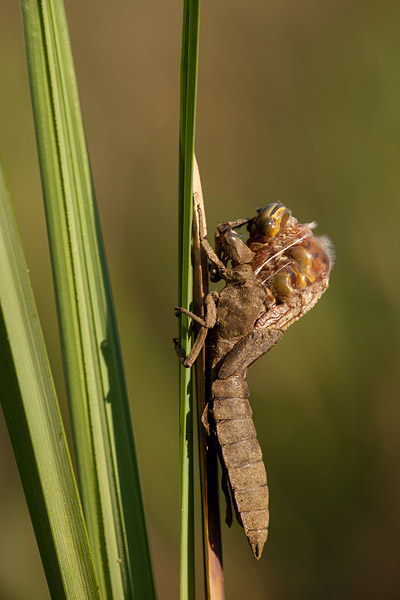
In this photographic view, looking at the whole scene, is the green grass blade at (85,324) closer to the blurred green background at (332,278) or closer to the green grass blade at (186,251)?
the green grass blade at (186,251)

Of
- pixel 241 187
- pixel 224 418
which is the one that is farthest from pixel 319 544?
pixel 241 187

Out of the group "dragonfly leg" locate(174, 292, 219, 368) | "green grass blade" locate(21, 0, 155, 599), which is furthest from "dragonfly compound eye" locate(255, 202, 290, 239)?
"green grass blade" locate(21, 0, 155, 599)

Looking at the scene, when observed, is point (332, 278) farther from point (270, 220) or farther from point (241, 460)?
point (241, 460)

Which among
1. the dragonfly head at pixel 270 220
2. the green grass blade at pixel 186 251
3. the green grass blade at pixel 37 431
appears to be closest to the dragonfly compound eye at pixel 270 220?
the dragonfly head at pixel 270 220

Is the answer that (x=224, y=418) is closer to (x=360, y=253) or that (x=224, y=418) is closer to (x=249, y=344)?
(x=249, y=344)

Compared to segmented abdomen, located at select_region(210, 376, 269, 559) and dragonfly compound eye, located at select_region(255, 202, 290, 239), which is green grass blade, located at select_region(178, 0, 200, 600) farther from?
dragonfly compound eye, located at select_region(255, 202, 290, 239)

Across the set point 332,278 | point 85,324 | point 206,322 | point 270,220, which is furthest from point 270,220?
point 332,278
